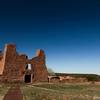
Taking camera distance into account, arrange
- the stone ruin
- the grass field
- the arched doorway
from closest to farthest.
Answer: the grass field, the stone ruin, the arched doorway

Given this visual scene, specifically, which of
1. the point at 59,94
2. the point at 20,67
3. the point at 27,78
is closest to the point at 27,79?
the point at 27,78

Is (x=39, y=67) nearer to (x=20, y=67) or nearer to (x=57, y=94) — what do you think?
(x=20, y=67)

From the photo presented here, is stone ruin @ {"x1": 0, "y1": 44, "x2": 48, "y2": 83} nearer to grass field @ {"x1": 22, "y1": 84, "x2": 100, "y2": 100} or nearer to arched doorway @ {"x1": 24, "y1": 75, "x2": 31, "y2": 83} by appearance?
arched doorway @ {"x1": 24, "y1": 75, "x2": 31, "y2": 83}

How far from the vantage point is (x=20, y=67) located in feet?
160

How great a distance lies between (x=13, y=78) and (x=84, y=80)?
19.6 metres

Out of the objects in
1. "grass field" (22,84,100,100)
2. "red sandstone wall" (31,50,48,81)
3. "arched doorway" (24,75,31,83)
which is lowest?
"grass field" (22,84,100,100)

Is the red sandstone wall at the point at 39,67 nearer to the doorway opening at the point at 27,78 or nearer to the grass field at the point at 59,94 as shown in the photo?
the doorway opening at the point at 27,78

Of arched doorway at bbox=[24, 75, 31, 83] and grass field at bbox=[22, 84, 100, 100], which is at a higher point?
arched doorway at bbox=[24, 75, 31, 83]

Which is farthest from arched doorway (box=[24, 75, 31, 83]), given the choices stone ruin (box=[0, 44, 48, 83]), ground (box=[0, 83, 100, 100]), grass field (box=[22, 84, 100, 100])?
grass field (box=[22, 84, 100, 100])

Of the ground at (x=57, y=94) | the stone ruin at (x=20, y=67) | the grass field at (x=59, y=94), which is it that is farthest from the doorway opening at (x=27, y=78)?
the grass field at (x=59, y=94)

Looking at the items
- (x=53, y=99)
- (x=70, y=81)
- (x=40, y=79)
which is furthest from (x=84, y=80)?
(x=53, y=99)

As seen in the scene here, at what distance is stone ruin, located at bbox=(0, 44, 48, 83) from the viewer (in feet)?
154

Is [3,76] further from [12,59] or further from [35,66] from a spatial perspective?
[35,66]

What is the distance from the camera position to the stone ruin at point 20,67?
47.0 meters
